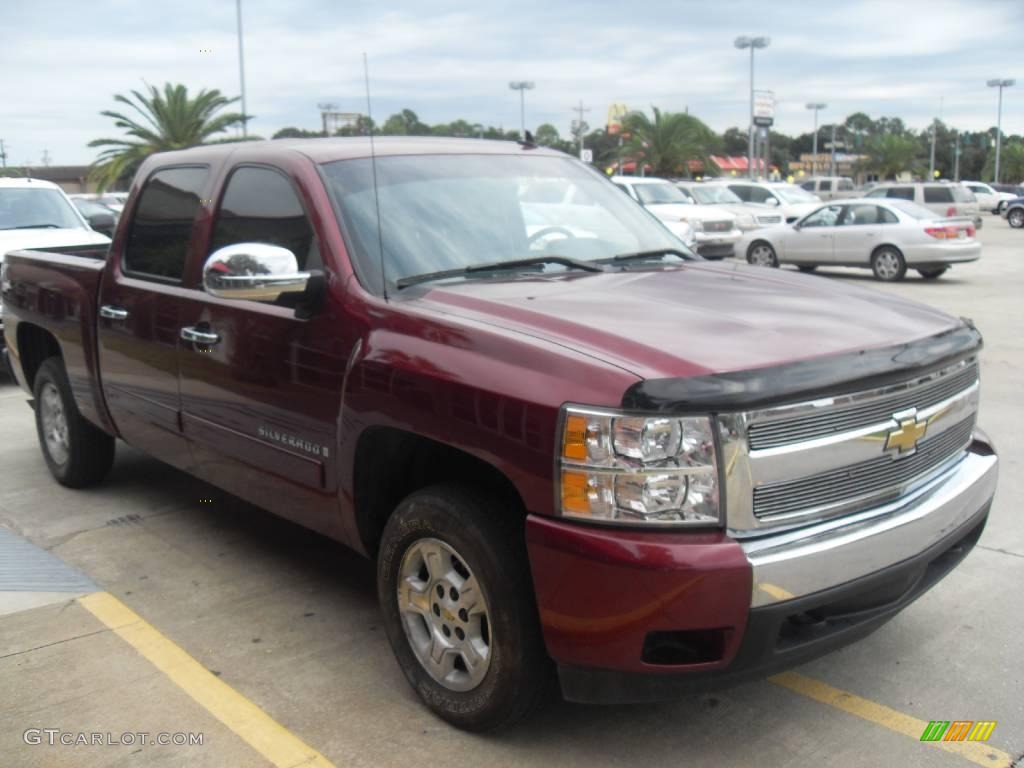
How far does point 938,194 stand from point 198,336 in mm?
27524

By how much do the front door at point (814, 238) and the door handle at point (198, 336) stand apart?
1678cm

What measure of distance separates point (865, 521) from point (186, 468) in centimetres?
302

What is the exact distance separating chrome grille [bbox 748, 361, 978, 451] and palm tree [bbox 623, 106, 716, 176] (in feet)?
146

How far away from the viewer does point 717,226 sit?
20625 millimetres

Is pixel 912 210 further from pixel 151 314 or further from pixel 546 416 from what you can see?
pixel 546 416

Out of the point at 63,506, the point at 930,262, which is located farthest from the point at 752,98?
the point at 63,506

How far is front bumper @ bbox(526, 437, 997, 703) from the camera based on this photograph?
266cm

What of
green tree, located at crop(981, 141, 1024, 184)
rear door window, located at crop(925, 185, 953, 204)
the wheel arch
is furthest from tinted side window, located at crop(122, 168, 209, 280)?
green tree, located at crop(981, 141, 1024, 184)

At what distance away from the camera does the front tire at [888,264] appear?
18312 millimetres

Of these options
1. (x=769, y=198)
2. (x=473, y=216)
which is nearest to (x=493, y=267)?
(x=473, y=216)

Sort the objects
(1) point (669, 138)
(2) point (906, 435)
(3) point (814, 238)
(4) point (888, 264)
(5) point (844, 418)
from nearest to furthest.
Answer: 1. (5) point (844, 418)
2. (2) point (906, 435)
3. (4) point (888, 264)
4. (3) point (814, 238)
5. (1) point (669, 138)

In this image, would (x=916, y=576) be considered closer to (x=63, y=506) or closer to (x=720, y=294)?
(x=720, y=294)

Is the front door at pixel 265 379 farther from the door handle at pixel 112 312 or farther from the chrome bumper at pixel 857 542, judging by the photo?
the chrome bumper at pixel 857 542

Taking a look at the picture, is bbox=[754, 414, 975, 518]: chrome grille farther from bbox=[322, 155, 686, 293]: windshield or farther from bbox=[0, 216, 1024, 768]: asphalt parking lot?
bbox=[322, 155, 686, 293]: windshield
